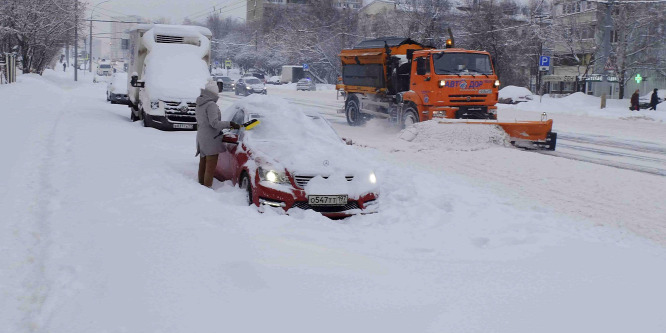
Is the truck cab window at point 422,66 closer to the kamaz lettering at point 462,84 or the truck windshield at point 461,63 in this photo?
the truck windshield at point 461,63

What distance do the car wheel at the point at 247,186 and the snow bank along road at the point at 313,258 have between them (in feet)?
0.56

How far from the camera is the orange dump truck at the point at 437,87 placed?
15672 millimetres

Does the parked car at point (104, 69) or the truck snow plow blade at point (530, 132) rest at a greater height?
the parked car at point (104, 69)

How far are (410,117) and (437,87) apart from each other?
1.38m

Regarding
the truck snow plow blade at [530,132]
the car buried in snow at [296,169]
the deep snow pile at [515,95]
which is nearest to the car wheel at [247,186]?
the car buried in snow at [296,169]

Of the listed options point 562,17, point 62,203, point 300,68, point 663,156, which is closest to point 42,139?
point 62,203

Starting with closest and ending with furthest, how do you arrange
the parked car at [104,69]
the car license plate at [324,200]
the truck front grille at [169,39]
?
the car license plate at [324,200], the truck front grille at [169,39], the parked car at [104,69]

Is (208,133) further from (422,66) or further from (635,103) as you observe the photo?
(635,103)

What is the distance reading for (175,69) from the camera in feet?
58.1

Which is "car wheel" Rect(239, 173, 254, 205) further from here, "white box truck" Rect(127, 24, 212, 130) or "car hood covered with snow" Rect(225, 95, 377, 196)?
"white box truck" Rect(127, 24, 212, 130)

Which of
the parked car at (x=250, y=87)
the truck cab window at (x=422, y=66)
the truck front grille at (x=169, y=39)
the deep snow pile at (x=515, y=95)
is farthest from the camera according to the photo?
the parked car at (x=250, y=87)

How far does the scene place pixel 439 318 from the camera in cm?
459

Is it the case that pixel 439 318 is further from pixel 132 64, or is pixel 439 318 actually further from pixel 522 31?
pixel 522 31

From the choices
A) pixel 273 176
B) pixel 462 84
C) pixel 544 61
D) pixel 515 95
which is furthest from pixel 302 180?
pixel 515 95
